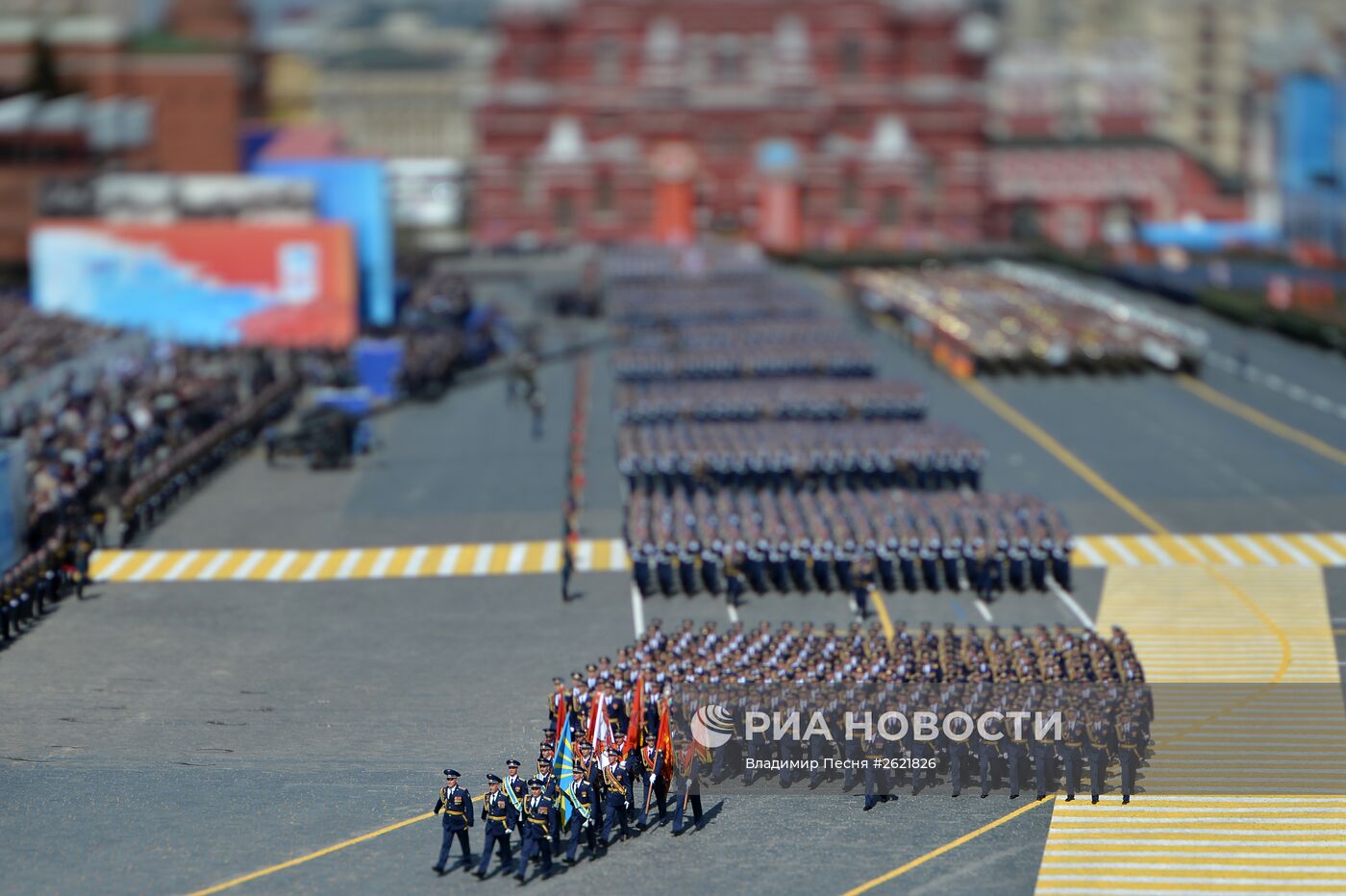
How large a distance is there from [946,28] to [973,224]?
16340 millimetres

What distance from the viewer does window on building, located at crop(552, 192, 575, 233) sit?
15162 cm

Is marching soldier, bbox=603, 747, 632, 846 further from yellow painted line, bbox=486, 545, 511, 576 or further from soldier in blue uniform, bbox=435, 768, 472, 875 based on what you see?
yellow painted line, bbox=486, 545, 511, 576

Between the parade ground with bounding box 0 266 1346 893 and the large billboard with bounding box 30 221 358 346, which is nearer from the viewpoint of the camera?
the parade ground with bounding box 0 266 1346 893

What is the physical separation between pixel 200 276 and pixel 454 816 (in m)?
62.1

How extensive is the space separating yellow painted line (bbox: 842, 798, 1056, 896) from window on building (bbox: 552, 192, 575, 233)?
122523 millimetres

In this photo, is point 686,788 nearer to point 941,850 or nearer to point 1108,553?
point 941,850

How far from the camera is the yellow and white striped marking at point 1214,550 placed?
49844 millimetres

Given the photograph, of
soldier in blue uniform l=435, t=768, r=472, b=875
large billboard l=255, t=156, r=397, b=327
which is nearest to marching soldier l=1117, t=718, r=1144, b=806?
soldier in blue uniform l=435, t=768, r=472, b=875

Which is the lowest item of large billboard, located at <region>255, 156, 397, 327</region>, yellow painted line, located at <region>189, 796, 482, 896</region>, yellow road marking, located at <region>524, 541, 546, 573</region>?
yellow road marking, located at <region>524, 541, 546, 573</region>

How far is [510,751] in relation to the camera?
3475 centimetres

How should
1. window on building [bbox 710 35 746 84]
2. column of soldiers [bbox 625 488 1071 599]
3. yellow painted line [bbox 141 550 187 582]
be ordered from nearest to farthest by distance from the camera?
column of soldiers [bbox 625 488 1071 599] → yellow painted line [bbox 141 550 187 582] → window on building [bbox 710 35 746 84]

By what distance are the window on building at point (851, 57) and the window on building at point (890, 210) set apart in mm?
10561

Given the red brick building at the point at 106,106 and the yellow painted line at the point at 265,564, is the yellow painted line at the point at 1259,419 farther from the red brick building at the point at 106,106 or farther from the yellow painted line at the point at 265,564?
the red brick building at the point at 106,106

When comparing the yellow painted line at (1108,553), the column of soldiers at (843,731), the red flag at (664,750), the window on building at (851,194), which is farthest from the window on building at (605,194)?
the red flag at (664,750)
